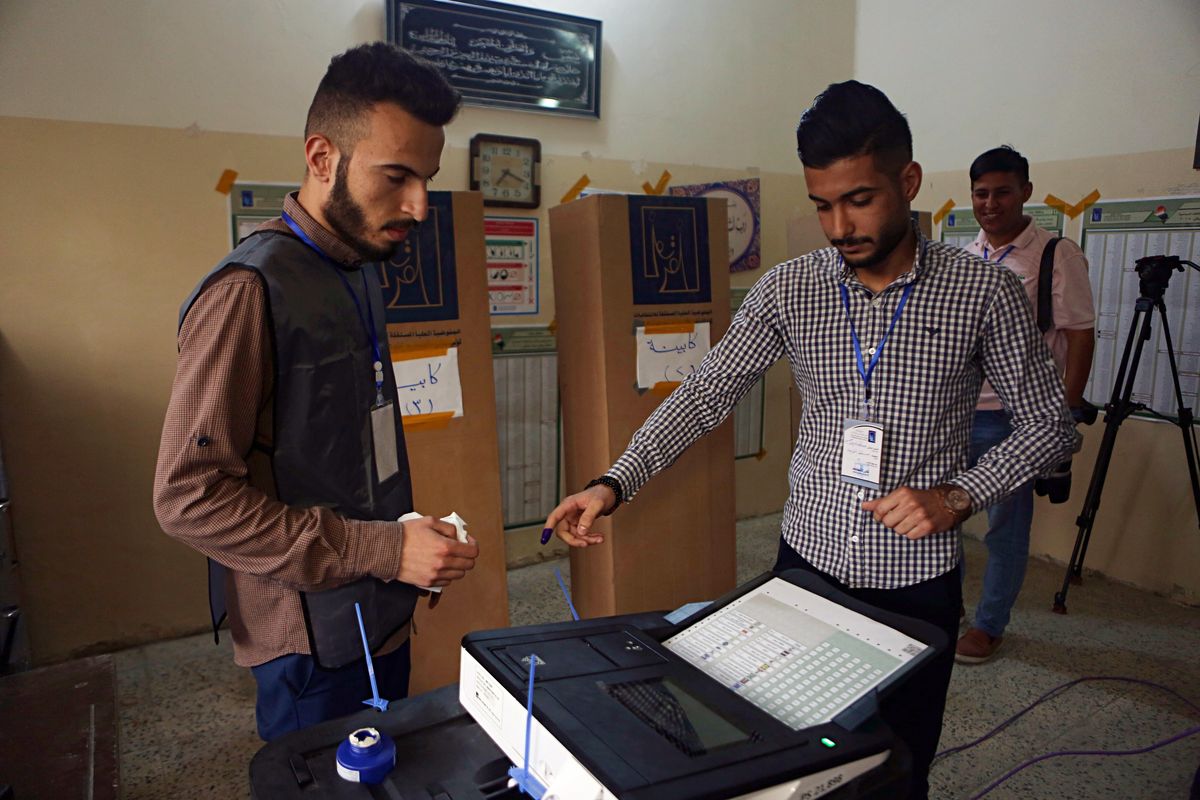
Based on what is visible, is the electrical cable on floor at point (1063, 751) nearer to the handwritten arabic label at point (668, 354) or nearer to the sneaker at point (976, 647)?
the sneaker at point (976, 647)

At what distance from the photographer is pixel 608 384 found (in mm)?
2135

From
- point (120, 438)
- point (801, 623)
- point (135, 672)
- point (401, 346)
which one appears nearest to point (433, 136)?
point (801, 623)

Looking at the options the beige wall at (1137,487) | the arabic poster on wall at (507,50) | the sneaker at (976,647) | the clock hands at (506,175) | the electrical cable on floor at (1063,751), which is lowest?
the electrical cable on floor at (1063,751)

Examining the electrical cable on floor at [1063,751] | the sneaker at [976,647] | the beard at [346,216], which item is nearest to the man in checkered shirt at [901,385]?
the beard at [346,216]

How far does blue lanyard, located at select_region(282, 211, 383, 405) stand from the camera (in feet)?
3.54

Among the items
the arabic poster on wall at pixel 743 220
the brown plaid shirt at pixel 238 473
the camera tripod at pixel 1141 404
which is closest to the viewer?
the brown plaid shirt at pixel 238 473

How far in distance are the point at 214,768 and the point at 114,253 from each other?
1516 millimetres

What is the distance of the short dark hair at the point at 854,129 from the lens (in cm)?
116

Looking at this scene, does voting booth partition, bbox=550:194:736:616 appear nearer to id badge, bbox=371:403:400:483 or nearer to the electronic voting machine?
id badge, bbox=371:403:400:483

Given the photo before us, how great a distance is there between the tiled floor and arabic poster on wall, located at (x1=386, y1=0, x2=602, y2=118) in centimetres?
187

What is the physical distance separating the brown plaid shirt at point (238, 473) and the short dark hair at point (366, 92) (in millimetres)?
256

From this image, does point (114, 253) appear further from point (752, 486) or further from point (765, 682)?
point (752, 486)

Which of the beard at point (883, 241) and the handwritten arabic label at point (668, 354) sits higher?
the beard at point (883, 241)

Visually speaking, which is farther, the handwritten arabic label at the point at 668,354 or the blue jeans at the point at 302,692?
the handwritten arabic label at the point at 668,354
